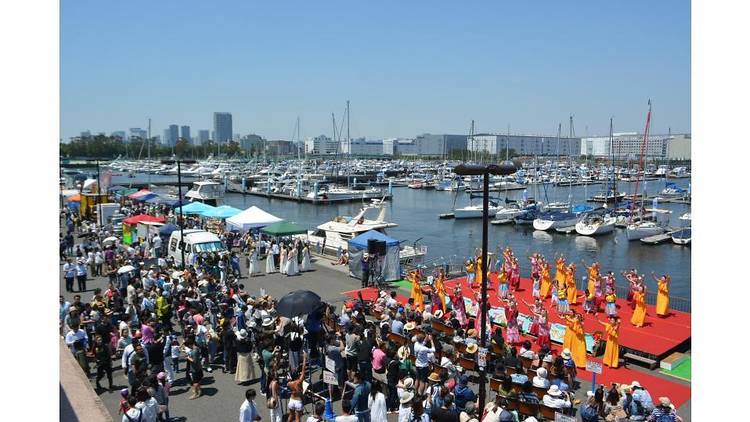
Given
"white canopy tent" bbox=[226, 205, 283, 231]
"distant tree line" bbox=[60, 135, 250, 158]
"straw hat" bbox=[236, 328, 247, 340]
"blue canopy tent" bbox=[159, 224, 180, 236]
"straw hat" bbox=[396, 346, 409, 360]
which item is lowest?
"straw hat" bbox=[396, 346, 409, 360]

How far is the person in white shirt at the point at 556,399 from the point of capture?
352 inches

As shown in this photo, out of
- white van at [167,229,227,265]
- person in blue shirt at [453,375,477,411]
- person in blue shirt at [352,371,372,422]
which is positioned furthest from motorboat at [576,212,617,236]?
person in blue shirt at [352,371,372,422]

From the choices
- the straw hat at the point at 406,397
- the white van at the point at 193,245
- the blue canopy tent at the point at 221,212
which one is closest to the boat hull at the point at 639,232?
the blue canopy tent at the point at 221,212

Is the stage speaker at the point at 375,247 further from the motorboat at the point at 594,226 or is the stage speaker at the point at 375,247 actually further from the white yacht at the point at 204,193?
the white yacht at the point at 204,193

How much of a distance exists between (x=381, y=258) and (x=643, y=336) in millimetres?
9287

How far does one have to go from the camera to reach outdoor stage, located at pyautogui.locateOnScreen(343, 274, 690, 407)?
11.3 metres

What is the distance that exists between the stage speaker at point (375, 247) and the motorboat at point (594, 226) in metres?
31.2

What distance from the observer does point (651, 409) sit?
855 cm

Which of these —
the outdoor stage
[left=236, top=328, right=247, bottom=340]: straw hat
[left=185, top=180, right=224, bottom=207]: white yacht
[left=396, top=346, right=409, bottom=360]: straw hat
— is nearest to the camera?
[left=396, top=346, right=409, bottom=360]: straw hat

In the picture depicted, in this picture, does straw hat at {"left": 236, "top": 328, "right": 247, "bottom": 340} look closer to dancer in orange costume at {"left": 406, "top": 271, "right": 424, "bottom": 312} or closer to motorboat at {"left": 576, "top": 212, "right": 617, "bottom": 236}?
dancer in orange costume at {"left": 406, "top": 271, "right": 424, "bottom": 312}

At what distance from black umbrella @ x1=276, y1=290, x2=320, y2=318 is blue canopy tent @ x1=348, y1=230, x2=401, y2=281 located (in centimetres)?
940

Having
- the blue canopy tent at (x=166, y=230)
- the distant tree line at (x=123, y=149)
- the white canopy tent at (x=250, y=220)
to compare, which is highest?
the distant tree line at (x=123, y=149)

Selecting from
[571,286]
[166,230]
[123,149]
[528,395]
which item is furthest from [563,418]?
[123,149]
